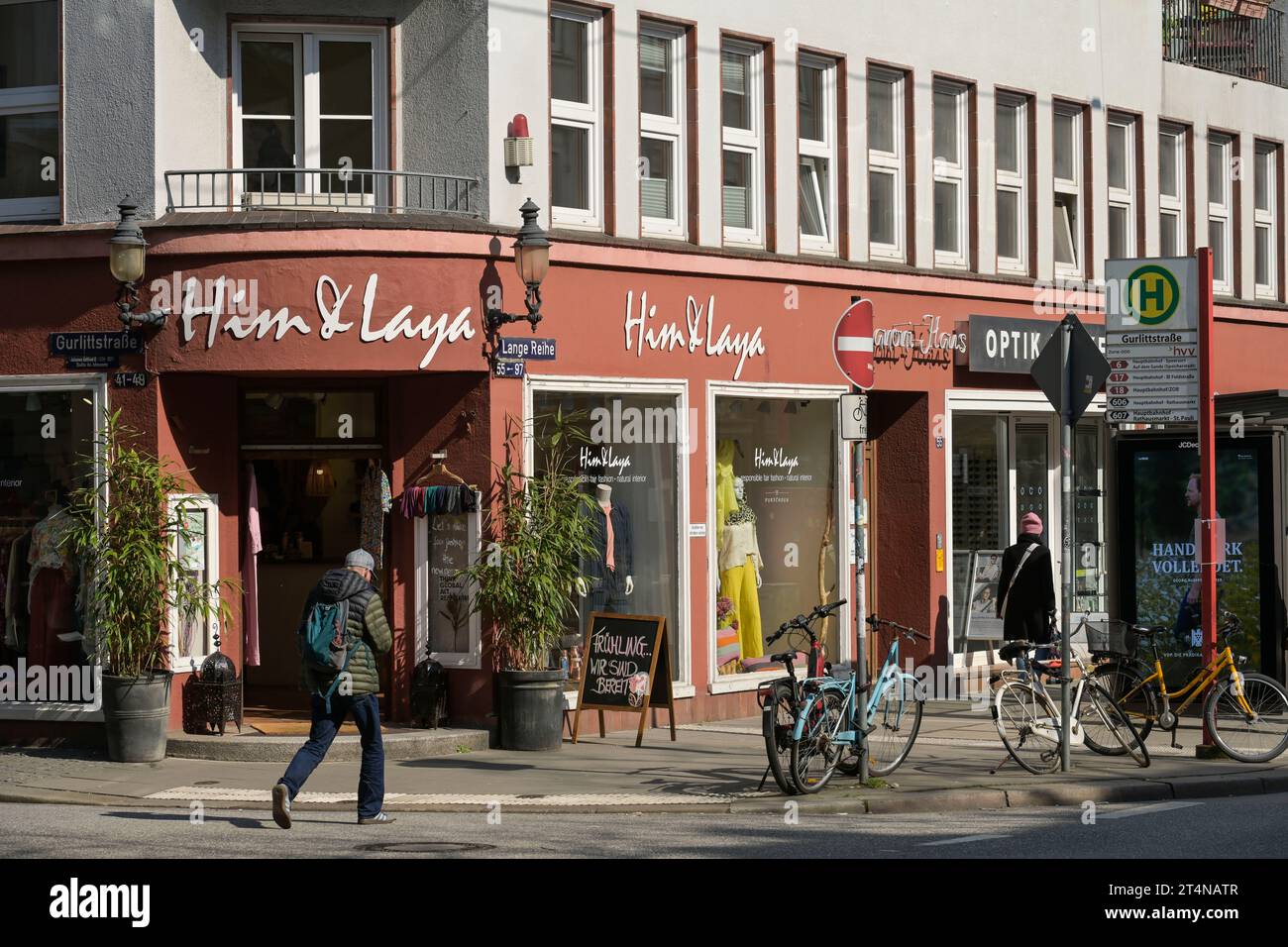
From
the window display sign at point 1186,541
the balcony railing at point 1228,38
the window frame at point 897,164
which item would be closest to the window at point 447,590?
the window frame at point 897,164

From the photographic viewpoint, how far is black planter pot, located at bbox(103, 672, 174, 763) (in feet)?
52.6

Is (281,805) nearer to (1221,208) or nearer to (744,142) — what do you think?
(744,142)

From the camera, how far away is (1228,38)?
27.0m

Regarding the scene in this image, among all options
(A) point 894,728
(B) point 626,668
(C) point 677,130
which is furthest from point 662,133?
(A) point 894,728

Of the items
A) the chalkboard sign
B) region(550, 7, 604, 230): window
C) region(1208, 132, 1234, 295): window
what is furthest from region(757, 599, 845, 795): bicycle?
region(1208, 132, 1234, 295): window

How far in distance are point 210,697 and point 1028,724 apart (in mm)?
6918

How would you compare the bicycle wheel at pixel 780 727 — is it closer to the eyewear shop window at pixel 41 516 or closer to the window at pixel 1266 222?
the eyewear shop window at pixel 41 516

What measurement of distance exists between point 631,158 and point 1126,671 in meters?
6.58

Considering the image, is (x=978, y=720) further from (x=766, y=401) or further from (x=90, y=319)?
(x=90, y=319)

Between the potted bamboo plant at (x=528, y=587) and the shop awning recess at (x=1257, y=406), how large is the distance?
6573 millimetres

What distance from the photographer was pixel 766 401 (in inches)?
782

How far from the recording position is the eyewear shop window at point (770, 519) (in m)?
19.6

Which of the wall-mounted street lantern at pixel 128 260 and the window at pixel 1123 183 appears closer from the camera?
the wall-mounted street lantern at pixel 128 260
